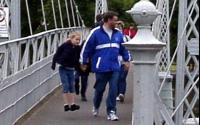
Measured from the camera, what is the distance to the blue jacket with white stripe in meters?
13.8

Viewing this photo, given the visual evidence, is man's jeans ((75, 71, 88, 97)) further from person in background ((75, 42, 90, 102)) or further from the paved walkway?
the paved walkway

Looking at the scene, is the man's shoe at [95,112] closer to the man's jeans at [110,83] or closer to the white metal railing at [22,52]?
the man's jeans at [110,83]

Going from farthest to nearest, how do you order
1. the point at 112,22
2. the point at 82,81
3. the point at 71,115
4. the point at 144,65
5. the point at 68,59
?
1. the point at 82,81
2. the point at 71,115
3. the point at 68,59
4. the point at 112,22
5. the point at 144,65

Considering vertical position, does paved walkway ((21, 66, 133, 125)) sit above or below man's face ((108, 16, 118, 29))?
below

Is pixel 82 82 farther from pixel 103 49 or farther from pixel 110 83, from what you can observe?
pixel 103 49

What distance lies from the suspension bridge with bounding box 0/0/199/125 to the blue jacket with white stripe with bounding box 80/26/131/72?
659mm

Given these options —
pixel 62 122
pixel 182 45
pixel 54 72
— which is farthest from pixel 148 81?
pixel 54 72

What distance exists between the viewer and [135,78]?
7664mm

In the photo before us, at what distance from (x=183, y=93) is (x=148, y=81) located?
102 cm

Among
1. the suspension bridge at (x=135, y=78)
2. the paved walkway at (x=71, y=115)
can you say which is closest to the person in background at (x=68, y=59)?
the paved walkway at (x=71, y=115)

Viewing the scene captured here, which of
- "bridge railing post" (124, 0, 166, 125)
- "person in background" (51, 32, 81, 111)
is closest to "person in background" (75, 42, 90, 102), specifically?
"person in background" (51, 32, 81, 111)

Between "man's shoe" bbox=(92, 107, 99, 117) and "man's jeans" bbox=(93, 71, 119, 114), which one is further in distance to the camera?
"man's shoe" bbox=(92, 107, 99, 117)

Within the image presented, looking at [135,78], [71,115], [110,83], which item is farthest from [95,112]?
[135,78]

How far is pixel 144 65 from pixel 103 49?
6.29 m
